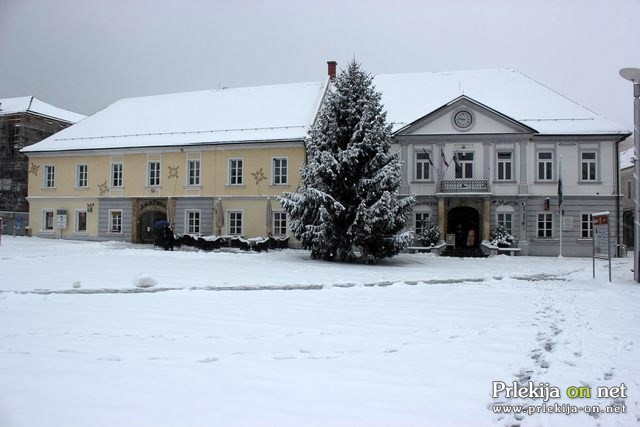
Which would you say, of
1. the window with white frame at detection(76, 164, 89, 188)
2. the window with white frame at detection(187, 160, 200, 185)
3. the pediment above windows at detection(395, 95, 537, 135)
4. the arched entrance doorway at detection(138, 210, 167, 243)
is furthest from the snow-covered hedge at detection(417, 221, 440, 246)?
the window with white frame at detection(76, 164, 89, 188)

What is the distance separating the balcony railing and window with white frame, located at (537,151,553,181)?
3.21m

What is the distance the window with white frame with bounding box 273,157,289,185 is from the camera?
30.3 metres

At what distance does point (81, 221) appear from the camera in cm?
3394

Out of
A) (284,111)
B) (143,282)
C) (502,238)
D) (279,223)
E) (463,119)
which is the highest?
(284,111)

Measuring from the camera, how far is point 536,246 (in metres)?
28.4

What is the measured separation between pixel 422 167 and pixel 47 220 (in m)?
25.1

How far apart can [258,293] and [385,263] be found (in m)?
10.9

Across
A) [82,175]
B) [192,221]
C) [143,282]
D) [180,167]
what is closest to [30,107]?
[82,175]

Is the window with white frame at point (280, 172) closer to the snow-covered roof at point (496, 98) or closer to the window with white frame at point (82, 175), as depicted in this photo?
the snow-covered roof at point (496, 98)

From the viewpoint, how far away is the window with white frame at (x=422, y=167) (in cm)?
2964

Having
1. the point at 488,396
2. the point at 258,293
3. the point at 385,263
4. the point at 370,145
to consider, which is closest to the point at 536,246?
the point at 385,263

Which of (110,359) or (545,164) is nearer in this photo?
(110,359)

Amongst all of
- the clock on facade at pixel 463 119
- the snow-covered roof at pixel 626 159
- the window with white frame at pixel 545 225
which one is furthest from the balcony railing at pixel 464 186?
the snow-covered roof at pixel 626 159

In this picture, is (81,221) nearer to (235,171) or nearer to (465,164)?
(235,171)
